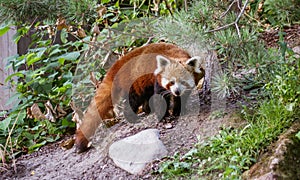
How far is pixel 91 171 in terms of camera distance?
329 centimetres

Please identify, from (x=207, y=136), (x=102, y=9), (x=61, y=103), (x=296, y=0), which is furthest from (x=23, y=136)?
(x=296, y=0)

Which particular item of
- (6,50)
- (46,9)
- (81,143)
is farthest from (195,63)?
(6,50)

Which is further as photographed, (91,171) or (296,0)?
(91,171)

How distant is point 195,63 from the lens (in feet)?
11.6

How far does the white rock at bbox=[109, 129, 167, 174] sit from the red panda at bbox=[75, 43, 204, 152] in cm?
41

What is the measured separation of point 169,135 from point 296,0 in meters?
1.32

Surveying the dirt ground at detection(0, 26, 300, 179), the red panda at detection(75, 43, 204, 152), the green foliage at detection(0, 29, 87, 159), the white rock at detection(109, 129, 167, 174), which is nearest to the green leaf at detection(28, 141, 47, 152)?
the green foliage at detection(0, 29, 87, 159)

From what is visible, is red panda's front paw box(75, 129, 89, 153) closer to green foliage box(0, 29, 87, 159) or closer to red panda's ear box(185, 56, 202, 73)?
green foliage box(0, 29, 87, 159)

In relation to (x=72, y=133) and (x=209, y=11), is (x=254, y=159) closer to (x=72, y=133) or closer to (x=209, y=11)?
(x=209, y=11)

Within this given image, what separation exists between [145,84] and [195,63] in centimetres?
46

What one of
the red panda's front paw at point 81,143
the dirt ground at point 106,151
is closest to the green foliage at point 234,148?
the dirt ground at point 106,151

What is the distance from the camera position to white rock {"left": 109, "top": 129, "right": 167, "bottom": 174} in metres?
3.07

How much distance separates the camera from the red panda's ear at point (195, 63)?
3.46 m

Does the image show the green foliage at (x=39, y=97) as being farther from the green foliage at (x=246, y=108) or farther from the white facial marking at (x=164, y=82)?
the green foliage at (x=246, y=108)
